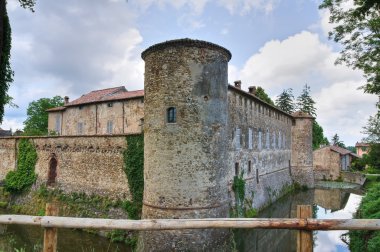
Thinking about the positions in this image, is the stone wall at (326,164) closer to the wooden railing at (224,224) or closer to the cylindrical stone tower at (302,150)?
the cylindrical stone tower at (302,150)

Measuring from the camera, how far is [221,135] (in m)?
11.9

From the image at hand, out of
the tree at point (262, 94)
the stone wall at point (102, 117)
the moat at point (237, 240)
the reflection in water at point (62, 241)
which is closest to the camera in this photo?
the reflection in water at point (62, 241)

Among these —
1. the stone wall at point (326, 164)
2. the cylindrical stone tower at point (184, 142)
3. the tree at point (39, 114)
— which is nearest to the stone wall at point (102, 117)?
the cylindrical stone tower at point (184, 142)

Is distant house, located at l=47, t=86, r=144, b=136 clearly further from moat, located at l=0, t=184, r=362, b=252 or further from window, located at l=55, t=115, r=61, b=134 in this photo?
moat, located at l=0, t=184, r=362, b=252

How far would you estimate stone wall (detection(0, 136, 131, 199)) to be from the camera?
15.0m

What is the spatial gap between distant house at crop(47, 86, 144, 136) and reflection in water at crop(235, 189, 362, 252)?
33.6 feet

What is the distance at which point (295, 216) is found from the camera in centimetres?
2016

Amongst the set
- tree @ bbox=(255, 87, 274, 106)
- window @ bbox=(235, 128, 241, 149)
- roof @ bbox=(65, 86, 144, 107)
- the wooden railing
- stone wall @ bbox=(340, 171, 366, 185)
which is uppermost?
tree @ bbox=(255, 87, 274, 106)

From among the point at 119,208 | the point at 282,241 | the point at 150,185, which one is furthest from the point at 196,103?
the point at 282,241

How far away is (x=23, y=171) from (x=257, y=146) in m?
17.0

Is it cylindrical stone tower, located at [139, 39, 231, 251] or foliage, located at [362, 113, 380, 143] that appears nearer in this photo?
cylindrical stone tower, located at [139, 39, 231, 251]

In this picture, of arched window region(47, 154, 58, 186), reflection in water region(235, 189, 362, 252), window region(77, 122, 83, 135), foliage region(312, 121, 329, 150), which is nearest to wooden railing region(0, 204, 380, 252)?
reflection in water region(235, 189, 362, 252)

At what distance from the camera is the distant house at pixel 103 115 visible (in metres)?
21.3

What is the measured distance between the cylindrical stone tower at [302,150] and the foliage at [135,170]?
864 inches
